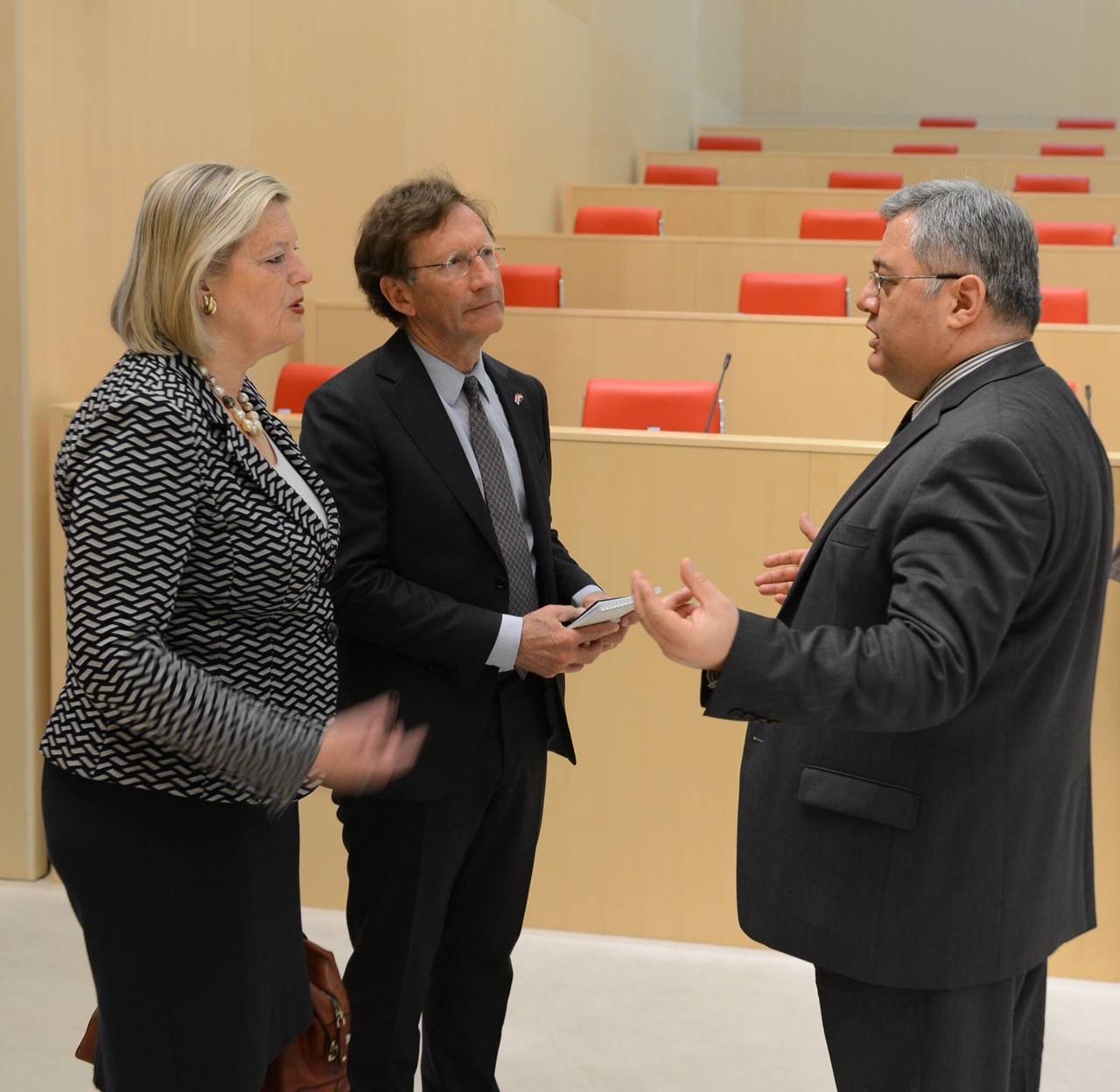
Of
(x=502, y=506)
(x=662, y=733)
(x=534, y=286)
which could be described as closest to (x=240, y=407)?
(x=502, y=506)

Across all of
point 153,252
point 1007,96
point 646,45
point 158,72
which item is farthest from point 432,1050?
point 1007,96

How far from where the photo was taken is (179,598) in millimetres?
1381

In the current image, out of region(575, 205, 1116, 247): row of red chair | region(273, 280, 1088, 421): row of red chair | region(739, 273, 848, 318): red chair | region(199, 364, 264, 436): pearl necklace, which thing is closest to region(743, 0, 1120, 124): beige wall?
region(575, 205, 1116, 247): row of red chair

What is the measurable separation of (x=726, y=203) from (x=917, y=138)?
430 cm

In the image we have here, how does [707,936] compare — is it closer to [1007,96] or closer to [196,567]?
[196,567]

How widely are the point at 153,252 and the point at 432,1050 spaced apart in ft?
4.14

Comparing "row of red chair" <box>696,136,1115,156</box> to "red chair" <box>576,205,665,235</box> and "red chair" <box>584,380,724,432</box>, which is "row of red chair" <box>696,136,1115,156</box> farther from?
"red chair" <box>584,380,724,432</box>

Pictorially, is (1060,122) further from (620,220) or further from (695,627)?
(695,627)

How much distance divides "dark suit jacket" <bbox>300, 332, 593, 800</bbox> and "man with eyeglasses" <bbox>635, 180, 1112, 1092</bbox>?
0.45 m

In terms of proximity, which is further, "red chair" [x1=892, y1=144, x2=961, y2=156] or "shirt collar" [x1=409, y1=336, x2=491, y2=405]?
"red chair" [x1=892, y1=144, x2=961, y2=156]

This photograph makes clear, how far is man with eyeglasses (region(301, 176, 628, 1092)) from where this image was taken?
1880 millimetres

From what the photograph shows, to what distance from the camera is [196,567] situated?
137 cm

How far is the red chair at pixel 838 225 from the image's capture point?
23.3ft

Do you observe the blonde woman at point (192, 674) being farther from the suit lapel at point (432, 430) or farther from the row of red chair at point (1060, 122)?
the row of red chair at point (1060, 122)
